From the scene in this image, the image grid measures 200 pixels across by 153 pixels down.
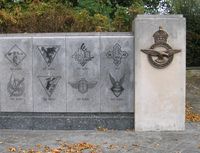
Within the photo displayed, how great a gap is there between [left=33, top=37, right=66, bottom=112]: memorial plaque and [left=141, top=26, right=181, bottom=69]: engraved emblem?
1.51m

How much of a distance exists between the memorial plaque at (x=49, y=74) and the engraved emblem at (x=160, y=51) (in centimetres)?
151

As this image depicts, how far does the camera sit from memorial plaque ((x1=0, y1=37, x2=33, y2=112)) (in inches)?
341

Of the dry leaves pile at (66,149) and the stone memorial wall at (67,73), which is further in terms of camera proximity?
the stone memorial wall at (67,73)

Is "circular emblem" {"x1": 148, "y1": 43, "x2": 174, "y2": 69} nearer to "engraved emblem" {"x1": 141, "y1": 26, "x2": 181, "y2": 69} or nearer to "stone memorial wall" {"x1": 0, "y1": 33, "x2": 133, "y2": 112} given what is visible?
"engraved emblem" {"x1": 141, "y1": 26, "x2": 181, "y2": 69}

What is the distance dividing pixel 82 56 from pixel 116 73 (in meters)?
0.68

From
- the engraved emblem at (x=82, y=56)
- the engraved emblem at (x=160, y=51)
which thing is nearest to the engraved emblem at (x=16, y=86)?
the engraved emblem at (x=82, y=56)

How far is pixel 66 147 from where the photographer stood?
750cm

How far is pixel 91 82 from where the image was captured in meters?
8.66

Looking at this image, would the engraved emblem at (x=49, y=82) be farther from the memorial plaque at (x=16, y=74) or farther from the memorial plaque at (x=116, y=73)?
the memorial plaque at (x=116, y=73)

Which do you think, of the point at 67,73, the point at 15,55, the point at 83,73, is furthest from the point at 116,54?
the point at 15,55

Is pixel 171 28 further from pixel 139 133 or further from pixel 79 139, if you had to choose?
pixel 79 139

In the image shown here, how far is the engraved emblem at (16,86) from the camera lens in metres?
8.70

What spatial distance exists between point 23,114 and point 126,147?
2231mm

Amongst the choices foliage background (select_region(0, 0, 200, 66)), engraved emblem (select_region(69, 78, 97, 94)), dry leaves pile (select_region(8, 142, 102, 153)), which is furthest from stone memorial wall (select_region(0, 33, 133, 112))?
foliage background (select_region(0, 0, 200, 66))
